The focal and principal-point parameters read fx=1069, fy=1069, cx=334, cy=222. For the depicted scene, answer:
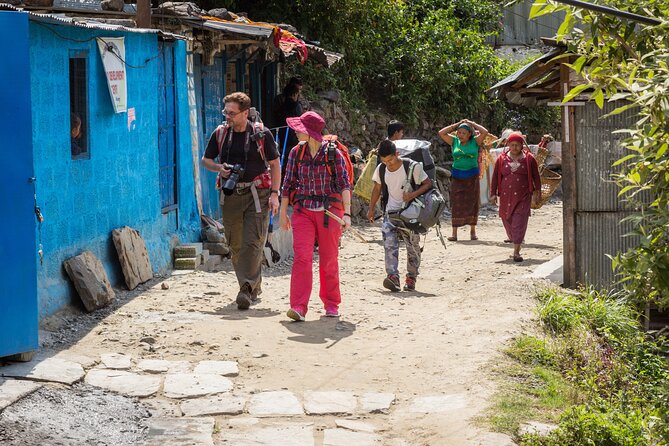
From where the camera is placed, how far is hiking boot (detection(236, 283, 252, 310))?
9766mm

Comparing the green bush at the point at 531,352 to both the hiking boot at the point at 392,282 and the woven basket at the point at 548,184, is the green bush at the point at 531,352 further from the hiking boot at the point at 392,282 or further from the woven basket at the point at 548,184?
the woven basket at the point at 548,184

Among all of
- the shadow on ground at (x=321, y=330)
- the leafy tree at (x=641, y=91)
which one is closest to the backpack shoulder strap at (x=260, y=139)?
the shadow on ground at (x=321, y=330)

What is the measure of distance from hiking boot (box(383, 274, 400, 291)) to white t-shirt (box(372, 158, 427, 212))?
28.6 inches

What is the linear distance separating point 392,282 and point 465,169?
4.24 meters

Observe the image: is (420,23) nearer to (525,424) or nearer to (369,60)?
(369,60)

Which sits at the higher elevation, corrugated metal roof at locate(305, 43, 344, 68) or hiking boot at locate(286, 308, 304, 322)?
corrugated metal roof at locate(305, 43, 344, 68)

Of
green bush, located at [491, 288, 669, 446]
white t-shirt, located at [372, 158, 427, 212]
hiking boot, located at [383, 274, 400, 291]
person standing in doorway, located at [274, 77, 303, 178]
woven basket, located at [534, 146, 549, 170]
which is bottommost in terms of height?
green bush, located at [491, 288, 669, 446]

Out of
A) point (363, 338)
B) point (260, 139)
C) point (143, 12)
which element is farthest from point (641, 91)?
point (143, 12)

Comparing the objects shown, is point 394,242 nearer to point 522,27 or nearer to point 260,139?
point 260,139

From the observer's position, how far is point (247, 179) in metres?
9.67

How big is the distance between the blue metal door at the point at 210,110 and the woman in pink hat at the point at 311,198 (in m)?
4.78

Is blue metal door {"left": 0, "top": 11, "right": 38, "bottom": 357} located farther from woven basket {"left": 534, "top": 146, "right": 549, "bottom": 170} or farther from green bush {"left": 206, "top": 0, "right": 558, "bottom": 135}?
green bush {"left": 206, "top": 0, "right": 558, "bottom": 135}

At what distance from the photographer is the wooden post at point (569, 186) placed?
11.3 metres

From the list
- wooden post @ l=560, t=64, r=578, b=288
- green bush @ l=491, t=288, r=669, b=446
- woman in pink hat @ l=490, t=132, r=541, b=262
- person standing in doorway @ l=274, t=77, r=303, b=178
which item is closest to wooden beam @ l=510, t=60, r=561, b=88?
wooden post @ l=560, t=64, r=578, b=288
